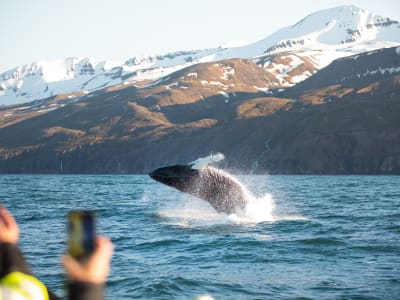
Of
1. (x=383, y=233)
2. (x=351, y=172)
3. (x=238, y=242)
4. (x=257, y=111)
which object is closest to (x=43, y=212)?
(x=238, y=242)

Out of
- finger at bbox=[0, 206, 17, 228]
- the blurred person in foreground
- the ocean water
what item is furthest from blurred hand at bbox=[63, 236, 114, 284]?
the ocean water

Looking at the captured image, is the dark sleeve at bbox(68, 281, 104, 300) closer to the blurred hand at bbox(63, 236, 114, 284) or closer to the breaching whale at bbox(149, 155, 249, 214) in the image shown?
the blurred hand at bbox(63, 236, 114, 284)

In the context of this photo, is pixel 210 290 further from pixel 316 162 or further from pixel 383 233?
pixel 316 162

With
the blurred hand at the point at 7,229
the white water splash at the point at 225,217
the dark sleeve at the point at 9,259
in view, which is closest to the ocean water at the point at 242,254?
the white water splash at the point at 225,217

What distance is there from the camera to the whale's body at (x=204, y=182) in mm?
25188

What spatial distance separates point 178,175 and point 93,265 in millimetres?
22023

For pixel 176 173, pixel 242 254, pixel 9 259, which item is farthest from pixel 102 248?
pixel 176 173

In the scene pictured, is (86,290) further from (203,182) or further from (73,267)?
(203,182)

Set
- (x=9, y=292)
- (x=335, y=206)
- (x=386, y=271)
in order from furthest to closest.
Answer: (x=335, y=206)
(x=386, y=271)
(x=9, y=292)

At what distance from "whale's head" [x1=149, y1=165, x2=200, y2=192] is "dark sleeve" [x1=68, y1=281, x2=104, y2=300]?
71.3 ft

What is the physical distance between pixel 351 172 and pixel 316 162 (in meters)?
8.72

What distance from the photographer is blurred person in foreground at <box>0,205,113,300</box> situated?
9.95 feet

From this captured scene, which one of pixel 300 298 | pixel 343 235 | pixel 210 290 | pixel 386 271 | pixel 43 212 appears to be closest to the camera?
pixel 300 298

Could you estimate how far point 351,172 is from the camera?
143m
